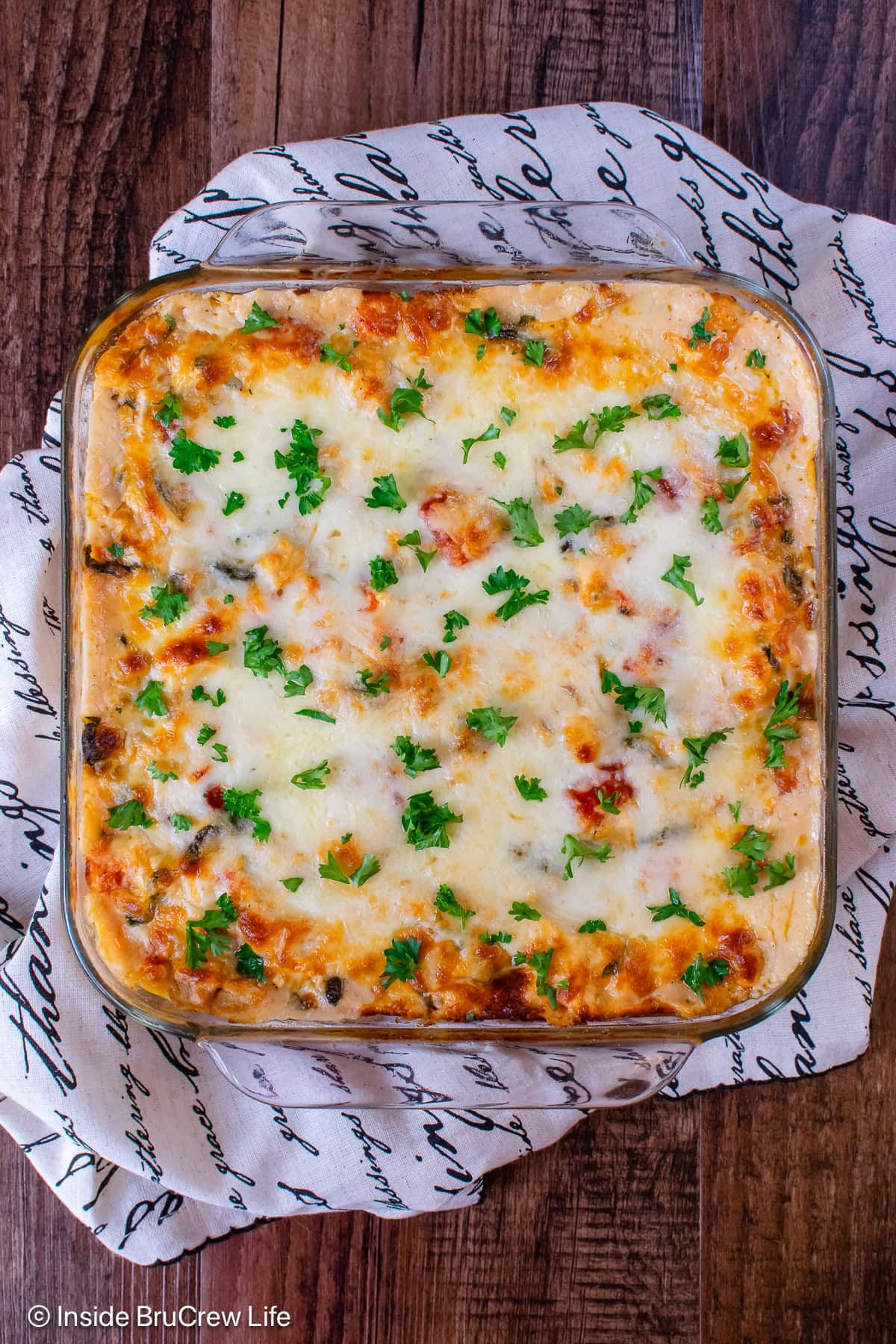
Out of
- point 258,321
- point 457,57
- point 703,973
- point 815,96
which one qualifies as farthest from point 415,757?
point 815,96

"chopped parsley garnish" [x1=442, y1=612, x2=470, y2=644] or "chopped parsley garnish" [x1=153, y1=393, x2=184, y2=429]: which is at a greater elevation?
"chopped parsley garnish" [x1=153, y1=393, x2=184, y2=429]

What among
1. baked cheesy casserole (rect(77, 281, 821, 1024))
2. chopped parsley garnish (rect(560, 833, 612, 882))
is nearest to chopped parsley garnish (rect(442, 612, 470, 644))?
baked cheesy casserole (rect(77, 281, 821, 1024))

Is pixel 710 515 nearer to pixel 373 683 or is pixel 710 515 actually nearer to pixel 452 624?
pixel 452 624

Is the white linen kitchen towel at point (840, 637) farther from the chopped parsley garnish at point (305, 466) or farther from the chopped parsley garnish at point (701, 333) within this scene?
the chopped parsley garnish at point (305, 466)

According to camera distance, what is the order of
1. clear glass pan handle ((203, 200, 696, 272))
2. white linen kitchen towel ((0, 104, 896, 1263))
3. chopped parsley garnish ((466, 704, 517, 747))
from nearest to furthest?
1. chopped parsley garnish ((466, 704, 517, 747))
2. clear glass pan handle ((203, 200, 696, 272))
3. white linen kitchen towel ((0, 104, 896, 1263))

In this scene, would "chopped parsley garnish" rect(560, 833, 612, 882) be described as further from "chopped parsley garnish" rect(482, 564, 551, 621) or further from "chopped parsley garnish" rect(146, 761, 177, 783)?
"chopped parsley garnish" rect(146, 761, 177, 783)

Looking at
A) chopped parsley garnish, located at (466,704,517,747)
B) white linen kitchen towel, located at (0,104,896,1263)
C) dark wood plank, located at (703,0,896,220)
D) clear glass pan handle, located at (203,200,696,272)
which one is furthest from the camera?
dark wood plank, located at (703,0,896,220)
